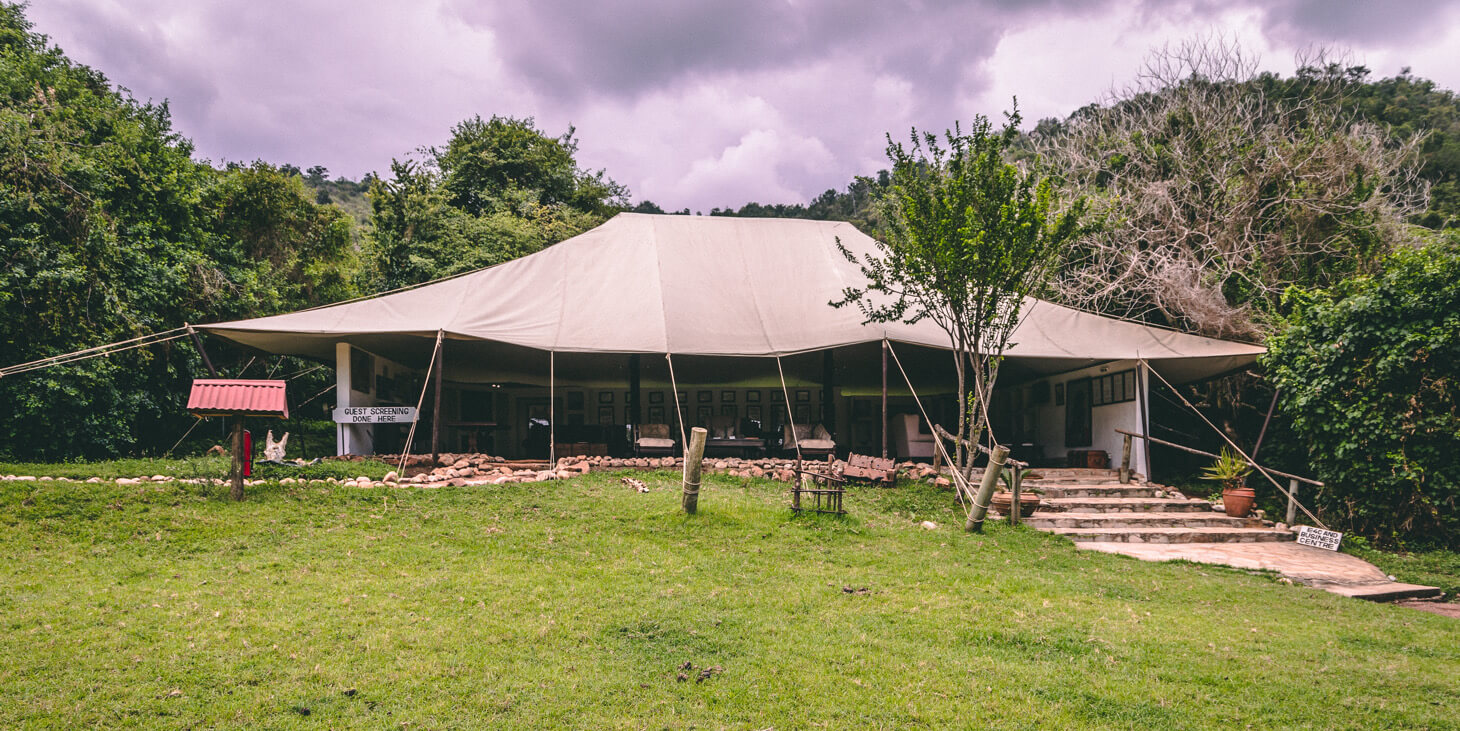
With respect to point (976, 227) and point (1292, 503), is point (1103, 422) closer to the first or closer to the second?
point (1292, 503)

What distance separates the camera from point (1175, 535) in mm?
8391

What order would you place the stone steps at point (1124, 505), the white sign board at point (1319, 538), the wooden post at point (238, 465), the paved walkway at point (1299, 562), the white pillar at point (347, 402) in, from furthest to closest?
the white pillar at point (347, 402) < the stone steps at point (1124, 505) < the white sign board at point (1319, 538) < the wooden post at point (238, 465) < the paved walkway at point (1299, 562)

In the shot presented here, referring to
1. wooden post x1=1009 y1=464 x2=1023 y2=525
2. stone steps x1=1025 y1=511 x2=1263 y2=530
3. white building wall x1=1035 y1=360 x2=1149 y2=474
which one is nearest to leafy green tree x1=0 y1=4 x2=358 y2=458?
wooden post x1=1009 y1=464 x2=1023 y2=525

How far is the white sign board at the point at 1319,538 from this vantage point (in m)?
8.09

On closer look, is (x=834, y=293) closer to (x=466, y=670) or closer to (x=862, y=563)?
(x=862, y=563)

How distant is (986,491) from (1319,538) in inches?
159

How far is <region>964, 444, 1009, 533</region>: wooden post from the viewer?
23.8 feet

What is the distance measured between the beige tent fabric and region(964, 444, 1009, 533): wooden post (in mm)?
3425

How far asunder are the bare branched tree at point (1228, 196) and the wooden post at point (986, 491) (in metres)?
5.86

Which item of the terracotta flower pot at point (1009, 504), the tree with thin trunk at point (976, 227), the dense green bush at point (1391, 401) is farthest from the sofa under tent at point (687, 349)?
the terracotta flower pot at point (1009, 504)

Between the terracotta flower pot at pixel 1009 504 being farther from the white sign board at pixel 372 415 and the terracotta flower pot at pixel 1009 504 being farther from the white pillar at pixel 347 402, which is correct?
the white pillar at pixel 347 402

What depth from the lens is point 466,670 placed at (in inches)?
147

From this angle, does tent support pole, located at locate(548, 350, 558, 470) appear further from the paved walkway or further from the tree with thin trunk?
the paved walkway

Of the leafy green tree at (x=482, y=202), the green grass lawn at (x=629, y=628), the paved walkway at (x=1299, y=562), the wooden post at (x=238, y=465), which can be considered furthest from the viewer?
the leafy green tree at (x=482, y=202)
